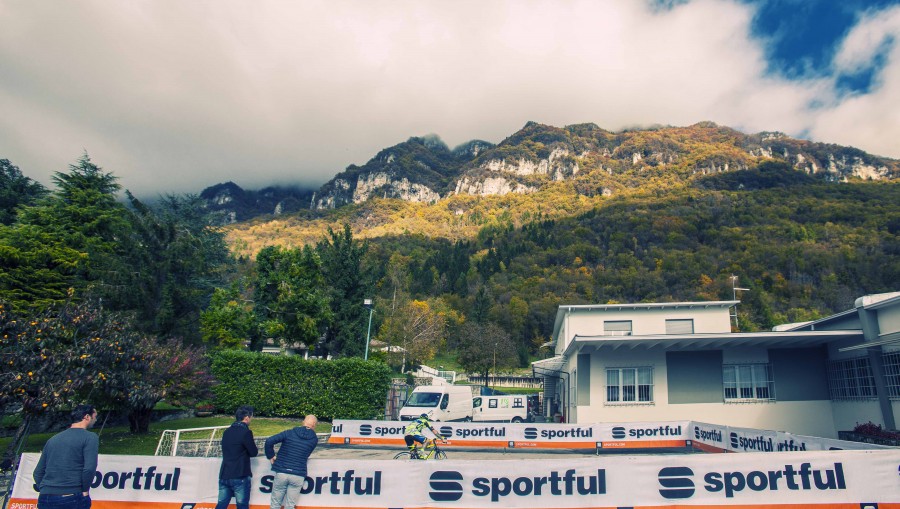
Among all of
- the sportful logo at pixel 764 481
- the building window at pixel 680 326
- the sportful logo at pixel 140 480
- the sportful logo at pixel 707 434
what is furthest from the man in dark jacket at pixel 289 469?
the building window at pixel 680 326

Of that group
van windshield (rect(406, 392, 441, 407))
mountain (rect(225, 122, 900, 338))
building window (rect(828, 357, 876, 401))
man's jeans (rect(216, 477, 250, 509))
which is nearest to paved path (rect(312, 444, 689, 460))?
van windshield (rect(406, 392, 441, 407))

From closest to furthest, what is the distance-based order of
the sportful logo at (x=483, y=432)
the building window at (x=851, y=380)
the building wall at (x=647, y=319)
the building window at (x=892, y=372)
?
the building window at (x=892, y=372) < the building window at (x=851, y=380) < the sportful logo at (x=483, y=432) < the building wall at (x=647, y=319)

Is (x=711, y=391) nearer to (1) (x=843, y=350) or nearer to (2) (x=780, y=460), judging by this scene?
(1) (x=843, y=350)

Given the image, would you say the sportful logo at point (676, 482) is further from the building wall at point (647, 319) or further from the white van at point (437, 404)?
the building wall at point (647, 319)

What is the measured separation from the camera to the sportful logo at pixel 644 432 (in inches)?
679

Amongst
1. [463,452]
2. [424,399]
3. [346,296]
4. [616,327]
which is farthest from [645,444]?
[346,296]

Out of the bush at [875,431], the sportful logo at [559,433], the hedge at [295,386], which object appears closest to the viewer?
the bush at [875,431]

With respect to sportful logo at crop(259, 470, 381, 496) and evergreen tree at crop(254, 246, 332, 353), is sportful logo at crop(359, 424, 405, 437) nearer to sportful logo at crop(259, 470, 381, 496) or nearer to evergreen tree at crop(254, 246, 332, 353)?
sportful logo at crop(259, 470, 381, 496)

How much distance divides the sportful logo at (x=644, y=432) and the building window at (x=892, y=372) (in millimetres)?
6306

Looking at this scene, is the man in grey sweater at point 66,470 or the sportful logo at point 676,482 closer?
the man in grey sweater at point 66,470

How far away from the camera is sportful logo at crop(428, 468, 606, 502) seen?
716cm

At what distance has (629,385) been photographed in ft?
69.5

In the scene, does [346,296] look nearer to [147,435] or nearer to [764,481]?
[147,435]

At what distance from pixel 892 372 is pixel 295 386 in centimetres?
2309
